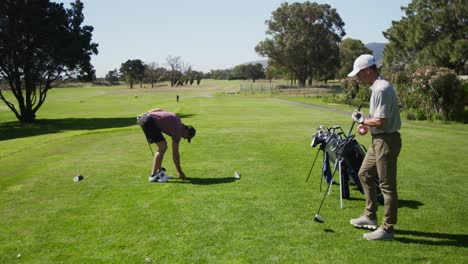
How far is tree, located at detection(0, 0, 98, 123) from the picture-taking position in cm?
3572

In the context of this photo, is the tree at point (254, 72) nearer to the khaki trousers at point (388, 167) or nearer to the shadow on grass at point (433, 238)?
the shadow on grass at point (433, 238)

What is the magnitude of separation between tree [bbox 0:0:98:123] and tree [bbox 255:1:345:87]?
55.1 meters

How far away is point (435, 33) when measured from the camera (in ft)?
229

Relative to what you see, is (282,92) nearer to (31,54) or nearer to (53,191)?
(31,54)

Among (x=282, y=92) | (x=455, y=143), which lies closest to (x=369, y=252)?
(x=455, y=143)

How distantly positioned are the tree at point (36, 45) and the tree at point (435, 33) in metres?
53.9

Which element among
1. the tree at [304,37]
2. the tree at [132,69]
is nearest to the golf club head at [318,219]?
the tree at [304,37]

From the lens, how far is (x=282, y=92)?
76.3 m

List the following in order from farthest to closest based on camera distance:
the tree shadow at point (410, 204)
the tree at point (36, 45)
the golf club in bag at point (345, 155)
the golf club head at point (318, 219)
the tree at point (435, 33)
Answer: the tree at point (435, 33) < the tree at point (36, 45) < the golf club in bag at point (345, 155) < the tree shadow at point (410, 204) < the golf club head at point (318, 219)

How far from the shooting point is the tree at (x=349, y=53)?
12351 cm

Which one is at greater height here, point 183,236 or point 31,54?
point 31,54

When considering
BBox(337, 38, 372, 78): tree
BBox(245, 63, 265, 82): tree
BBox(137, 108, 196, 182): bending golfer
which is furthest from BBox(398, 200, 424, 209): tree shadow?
BBox(245, 63, 265, 82): tree

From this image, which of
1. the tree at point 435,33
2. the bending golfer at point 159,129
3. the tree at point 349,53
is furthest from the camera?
the tree at point 349,53

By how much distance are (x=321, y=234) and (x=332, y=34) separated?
9056cm
